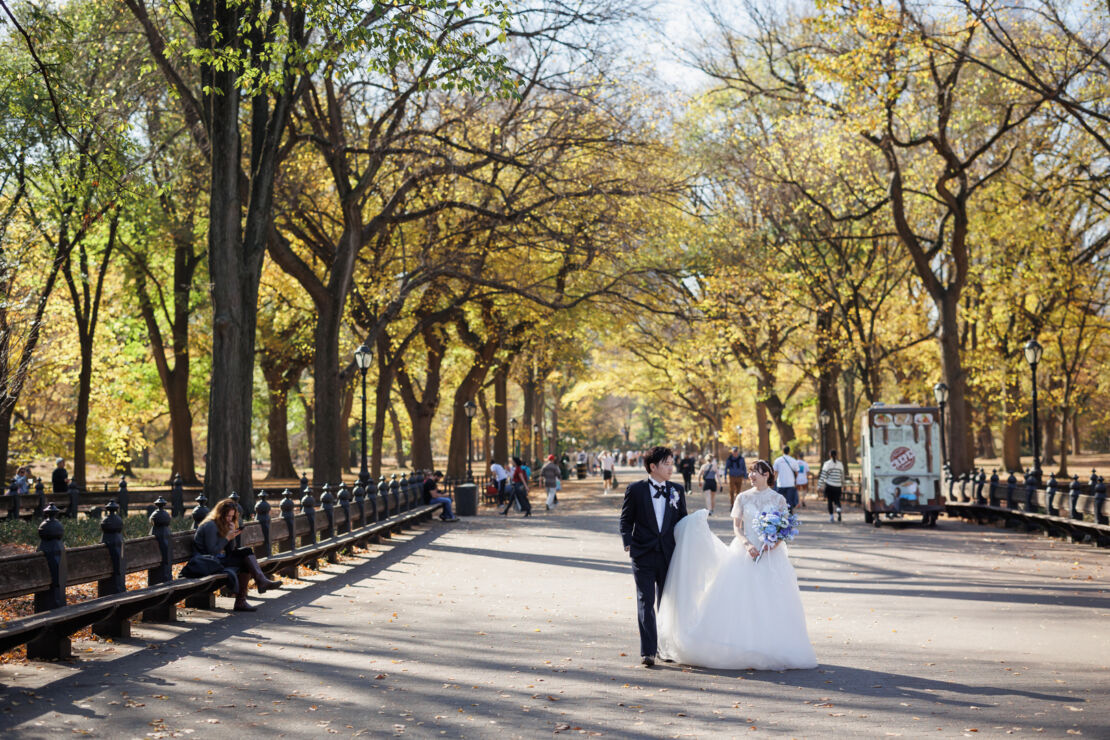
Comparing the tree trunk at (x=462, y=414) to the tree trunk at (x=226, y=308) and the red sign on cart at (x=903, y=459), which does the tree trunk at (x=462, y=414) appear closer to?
the red sign on cart at (x=903, y=459)

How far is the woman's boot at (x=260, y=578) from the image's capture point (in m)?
12.9

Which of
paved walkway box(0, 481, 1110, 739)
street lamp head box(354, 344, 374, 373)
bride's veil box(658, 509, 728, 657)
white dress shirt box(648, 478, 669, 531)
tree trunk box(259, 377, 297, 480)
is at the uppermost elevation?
street lamp head box(354, 344, 374, 373)

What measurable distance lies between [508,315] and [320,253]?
38.0 feet

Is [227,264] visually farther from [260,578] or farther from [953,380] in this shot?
[953,380]

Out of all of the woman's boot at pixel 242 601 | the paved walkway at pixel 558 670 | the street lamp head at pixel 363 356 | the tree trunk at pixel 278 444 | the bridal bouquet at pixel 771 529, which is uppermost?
the street lamp head at pixel 363 356

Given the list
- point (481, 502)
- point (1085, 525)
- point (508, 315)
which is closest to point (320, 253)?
point (508, 315)

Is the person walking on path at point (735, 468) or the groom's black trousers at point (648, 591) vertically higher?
the person walking on path at point (735, 468)

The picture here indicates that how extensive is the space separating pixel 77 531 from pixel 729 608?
11908 mm

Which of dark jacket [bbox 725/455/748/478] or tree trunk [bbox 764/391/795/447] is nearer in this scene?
dark jacket [bbox 725/455/748/478]

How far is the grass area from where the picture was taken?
660 inches

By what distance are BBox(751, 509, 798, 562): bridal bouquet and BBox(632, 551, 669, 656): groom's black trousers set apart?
77 cm

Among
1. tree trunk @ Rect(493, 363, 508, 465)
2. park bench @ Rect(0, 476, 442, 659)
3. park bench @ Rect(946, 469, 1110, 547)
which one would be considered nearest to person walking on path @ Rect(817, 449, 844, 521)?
park bench @ Rect(946, 469, 1110, 547)

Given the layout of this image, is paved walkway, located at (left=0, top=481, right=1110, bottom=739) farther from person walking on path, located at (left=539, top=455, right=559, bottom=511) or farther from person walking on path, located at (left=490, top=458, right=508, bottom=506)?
person walking on path, located at (left=490, top=458, right=508, bottom=506)

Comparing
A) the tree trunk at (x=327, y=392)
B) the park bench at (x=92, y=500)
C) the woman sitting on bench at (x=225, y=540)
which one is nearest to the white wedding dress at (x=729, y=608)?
the woman sitting on bench at (x=225, y=540)
